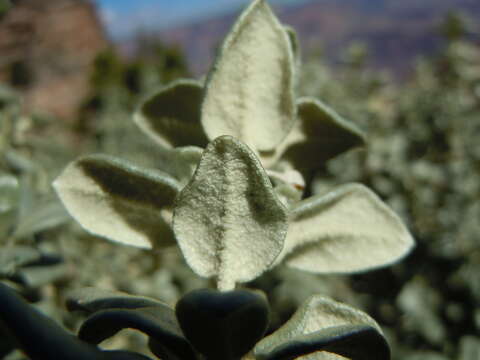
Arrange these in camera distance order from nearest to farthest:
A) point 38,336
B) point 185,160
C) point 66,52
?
point 38,336, point 185,160, point 66,52

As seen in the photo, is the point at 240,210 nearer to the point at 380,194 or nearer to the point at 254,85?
the point at 254,85

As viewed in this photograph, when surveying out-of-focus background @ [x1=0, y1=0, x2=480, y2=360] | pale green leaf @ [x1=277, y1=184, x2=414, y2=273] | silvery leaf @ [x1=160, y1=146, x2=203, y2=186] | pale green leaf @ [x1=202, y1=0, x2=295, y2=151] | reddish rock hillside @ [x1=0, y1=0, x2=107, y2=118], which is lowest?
reddish rock hillside @ [x1=0, y1=0, x2=107, y2=118]

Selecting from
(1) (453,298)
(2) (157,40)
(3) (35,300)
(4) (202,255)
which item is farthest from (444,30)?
(2) (157,40)

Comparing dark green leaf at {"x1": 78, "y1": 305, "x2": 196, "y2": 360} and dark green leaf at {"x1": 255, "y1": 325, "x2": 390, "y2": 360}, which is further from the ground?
dark green leaf at {"x1": 78, "y1": 305, "x2": 196, "y2": 360}

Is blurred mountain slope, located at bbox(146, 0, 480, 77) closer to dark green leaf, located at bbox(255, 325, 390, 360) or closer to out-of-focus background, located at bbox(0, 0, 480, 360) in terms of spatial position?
out-of-focus background, located at bbox(0, 0, 480, 360)

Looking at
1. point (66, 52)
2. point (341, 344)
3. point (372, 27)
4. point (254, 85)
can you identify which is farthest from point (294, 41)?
point (372, 27)

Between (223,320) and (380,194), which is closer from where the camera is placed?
(223,320)

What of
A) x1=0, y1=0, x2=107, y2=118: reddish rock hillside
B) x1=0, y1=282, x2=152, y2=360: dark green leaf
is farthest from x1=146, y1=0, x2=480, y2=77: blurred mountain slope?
x1=0, y1=282, x2=152, y2=360: dark green leaf
